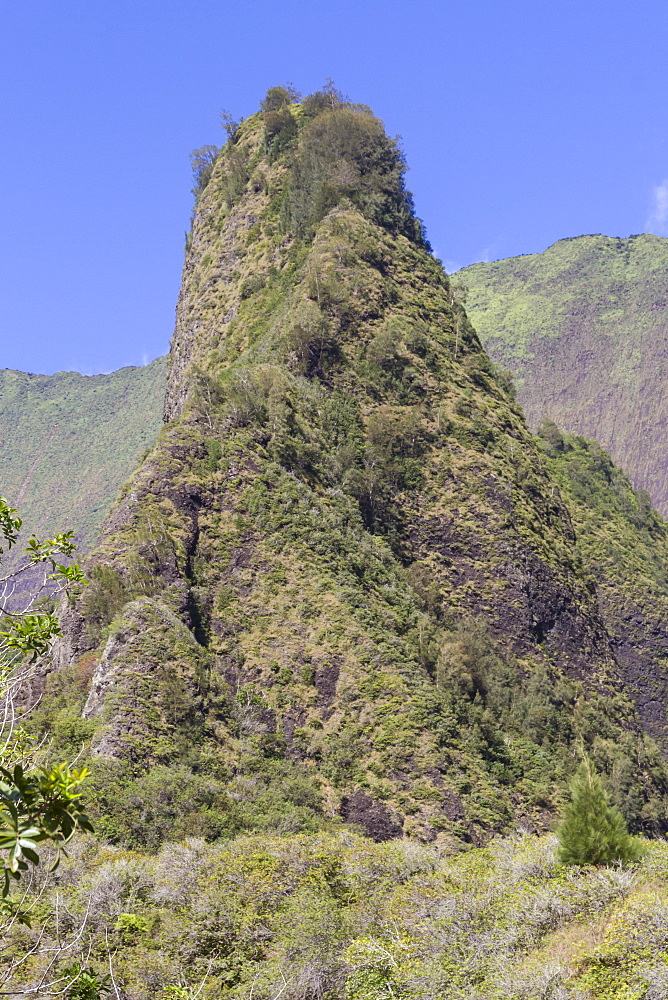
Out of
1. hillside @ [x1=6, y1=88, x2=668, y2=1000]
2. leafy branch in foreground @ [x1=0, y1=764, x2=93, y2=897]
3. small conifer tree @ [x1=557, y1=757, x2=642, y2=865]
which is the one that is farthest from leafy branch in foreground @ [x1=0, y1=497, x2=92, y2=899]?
small conifer tree @ [x1=557, y1=757, x2=642, y2=865]

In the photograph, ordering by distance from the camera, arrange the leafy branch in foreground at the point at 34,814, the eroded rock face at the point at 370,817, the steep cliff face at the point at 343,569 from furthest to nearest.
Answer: the steep cliff face at the point at 343,569
the eroded rock face at the point at 370,817
the leafy branch in foreground at the point at 34,814

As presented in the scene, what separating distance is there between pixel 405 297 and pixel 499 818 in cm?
4898

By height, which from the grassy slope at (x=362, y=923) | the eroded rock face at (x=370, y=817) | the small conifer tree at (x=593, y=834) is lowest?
the eroded rock face at (x=370, y=817)

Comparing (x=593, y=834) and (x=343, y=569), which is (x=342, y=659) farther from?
(x=593, y=834)

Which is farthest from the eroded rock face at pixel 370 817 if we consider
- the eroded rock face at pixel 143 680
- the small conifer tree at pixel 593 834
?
the small conifer tree at pixel 593 834

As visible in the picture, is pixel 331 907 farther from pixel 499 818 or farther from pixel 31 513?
pixel 31 513

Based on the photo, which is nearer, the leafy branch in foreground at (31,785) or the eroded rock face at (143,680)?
the leafy branch in foreground at (31,785)

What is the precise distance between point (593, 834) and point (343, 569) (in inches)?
1223

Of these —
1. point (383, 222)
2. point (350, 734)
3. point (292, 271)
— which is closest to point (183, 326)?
point (292, 271)

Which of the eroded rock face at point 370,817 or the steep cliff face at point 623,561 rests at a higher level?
the steep cliff face at point 623,561

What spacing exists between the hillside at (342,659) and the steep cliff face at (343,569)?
0.22 meters

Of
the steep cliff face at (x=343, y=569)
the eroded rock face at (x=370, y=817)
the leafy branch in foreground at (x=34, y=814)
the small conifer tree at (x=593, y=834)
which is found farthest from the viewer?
the steep cliff face at (x=343, y=569)

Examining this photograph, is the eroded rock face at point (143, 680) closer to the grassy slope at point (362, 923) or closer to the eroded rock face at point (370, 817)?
the eroded rock face at point (370, 817)

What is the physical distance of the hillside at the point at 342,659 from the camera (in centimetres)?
2125
